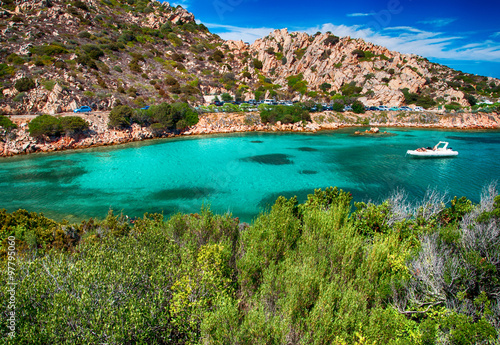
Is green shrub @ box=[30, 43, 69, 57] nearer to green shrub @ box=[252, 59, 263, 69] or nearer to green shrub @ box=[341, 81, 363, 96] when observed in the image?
green shrub @ box=[252, 59, 263, 69]

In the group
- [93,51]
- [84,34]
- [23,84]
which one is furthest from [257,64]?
[23,84]

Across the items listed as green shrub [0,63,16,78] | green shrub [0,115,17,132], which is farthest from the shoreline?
green shrub [0,63,16,78]

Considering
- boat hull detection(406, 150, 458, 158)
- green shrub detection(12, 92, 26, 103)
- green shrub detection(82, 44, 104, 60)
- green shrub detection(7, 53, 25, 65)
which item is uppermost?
green shrub detection(82, 44, 104, 60)

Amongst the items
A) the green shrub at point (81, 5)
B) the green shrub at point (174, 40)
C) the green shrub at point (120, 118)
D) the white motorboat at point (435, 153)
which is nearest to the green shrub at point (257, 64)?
the green shrub at point (174, 40)

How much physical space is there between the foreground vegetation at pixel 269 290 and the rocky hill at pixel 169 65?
178 ft

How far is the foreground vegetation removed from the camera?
17.5 feet

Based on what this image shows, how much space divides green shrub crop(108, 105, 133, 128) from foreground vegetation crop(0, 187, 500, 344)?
41.2 metres

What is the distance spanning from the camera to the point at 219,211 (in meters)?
19.9

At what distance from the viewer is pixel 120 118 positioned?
4659 centimetres

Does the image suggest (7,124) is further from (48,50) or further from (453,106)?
(453,106)

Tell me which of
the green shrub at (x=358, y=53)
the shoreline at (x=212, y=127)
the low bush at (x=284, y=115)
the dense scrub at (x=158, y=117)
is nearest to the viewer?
the shoreline at (x=212, y=127)

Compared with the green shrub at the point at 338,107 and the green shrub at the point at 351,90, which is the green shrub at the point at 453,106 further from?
the green shrub at the point at 338,107

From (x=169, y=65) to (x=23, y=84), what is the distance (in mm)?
41866

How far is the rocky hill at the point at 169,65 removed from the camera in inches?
2073
